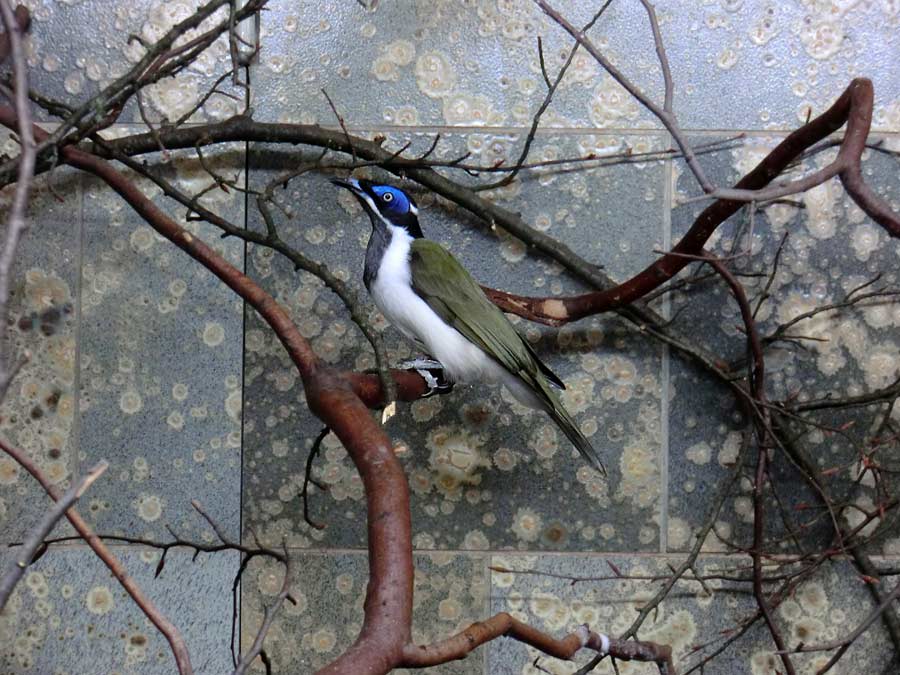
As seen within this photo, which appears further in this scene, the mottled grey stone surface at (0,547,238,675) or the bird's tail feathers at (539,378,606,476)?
the mottled grey stone surface at (0,547,238,675)

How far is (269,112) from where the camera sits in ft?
5.68

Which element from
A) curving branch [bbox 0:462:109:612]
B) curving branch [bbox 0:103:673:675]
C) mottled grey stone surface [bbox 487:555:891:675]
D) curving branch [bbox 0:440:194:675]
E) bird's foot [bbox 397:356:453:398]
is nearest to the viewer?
curving branch [bbox 0:462:109:612]

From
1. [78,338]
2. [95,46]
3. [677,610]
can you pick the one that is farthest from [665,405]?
[95,46]

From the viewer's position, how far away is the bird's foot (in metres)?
1.51

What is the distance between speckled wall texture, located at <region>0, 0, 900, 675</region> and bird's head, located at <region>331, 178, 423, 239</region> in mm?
118

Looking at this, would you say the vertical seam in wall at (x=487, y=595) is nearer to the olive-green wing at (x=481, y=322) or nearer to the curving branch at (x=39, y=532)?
the olive-green wing at (x=481, y=322)

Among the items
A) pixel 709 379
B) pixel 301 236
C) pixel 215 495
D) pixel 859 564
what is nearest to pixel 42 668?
pixel 215 495

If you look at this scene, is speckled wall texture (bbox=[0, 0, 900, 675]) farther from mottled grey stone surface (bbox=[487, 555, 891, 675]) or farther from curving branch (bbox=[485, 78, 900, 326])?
curving branch (bbox=[485, 78, 900, 326])

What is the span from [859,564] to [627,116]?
0.92m

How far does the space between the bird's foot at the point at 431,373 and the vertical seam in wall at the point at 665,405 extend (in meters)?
0.43

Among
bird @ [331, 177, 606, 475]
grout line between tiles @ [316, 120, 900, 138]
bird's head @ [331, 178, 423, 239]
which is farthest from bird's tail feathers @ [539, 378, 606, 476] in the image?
grout line between tiles @ [316, 120, 900, 138]

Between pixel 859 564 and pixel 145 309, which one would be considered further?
pixel 145 309

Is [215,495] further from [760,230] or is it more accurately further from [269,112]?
[760,230]

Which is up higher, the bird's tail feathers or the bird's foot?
the bird's foot
